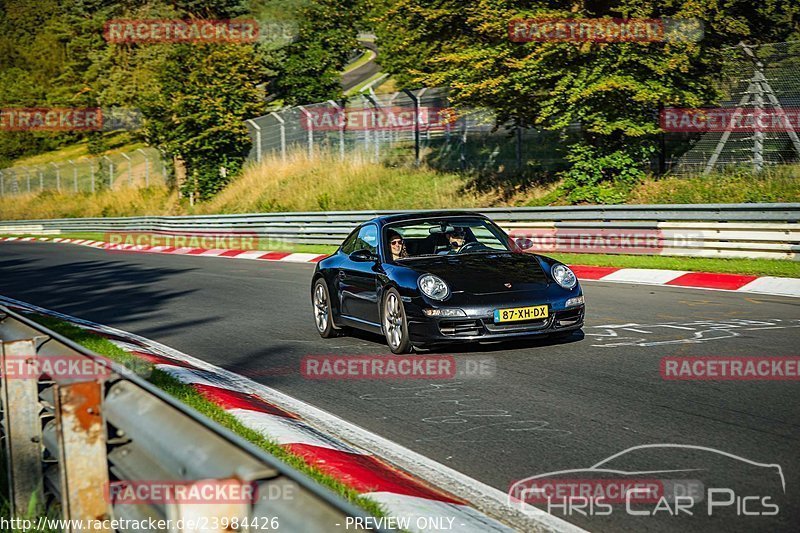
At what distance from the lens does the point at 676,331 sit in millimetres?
9828

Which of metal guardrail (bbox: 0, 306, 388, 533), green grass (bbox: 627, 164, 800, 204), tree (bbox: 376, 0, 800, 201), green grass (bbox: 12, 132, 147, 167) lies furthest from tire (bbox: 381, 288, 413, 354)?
green grass (bbox: 12, 132, 147, 167)

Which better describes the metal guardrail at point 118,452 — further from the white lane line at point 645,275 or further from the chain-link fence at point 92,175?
the chain-link fence at point 92,175

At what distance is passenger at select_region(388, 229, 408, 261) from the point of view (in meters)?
10.1

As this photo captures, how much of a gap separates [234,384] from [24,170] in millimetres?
63069

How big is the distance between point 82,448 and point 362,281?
695 cm

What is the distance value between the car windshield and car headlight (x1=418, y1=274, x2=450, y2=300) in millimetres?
855

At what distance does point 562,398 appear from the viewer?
23.2ft

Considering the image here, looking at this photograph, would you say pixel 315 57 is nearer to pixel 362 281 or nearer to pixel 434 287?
pixel 362 281

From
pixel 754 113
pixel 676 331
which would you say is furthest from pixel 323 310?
pixel 754 113

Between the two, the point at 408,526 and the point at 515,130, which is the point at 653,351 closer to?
the point at 408,526

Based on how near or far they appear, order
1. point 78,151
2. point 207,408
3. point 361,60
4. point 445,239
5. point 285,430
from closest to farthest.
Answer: point 285,430, point 207,408, point 445,239, point 361,60, point 78,151

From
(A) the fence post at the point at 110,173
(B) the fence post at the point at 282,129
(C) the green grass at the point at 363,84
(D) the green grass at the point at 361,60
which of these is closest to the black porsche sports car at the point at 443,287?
(B) the fence post at the point at 282,129

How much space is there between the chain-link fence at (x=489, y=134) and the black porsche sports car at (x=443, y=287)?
10120mm

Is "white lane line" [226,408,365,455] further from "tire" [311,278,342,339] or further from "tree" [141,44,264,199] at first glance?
"tree" [141,44,264,199]
